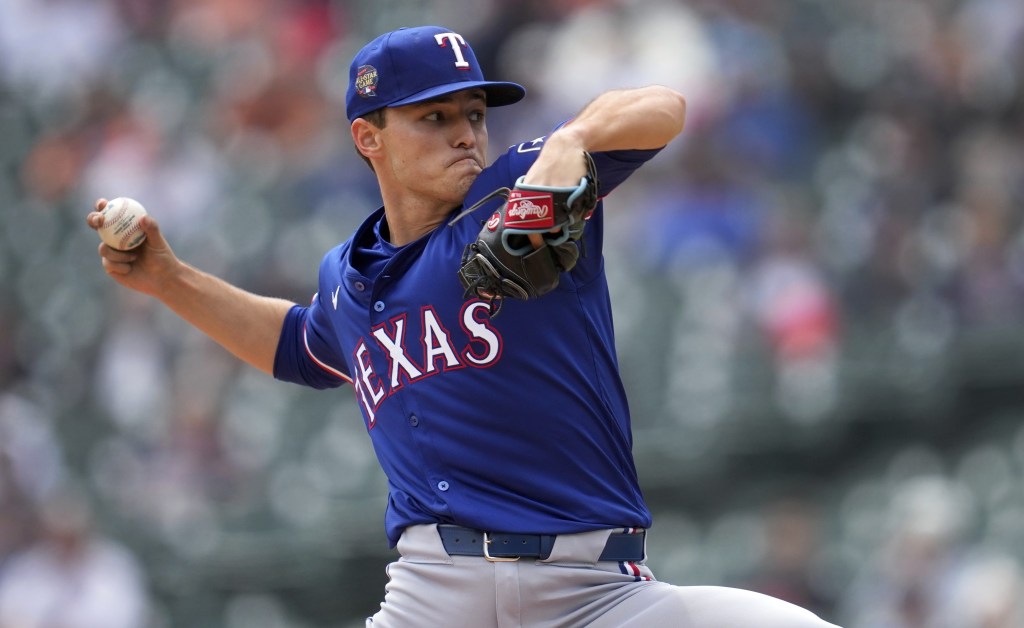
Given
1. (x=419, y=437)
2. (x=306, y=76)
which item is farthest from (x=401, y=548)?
(x=306, y=76)

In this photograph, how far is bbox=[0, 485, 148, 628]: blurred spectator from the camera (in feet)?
25.1

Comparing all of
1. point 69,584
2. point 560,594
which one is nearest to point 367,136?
point 560,594

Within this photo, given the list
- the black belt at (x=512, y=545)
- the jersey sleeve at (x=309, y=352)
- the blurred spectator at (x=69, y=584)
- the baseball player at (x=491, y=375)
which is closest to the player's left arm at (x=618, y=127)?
the baseball player at (x=491, y=375)

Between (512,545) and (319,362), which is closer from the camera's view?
(512,545)

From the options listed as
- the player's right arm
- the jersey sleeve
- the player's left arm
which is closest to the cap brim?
the player's left arm

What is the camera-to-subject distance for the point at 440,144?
342 centimetres

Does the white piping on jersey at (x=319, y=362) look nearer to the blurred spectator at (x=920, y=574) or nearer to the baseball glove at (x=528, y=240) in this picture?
the baseball glove at (x=528, y=240)

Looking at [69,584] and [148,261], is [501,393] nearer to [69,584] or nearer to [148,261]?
[148,261]

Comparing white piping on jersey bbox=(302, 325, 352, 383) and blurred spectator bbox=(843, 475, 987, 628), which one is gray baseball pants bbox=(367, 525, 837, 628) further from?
blurred spectator bbox=(843, 475, 987, 628)

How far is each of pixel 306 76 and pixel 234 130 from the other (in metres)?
0.61

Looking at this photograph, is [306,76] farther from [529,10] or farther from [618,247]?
[618,247]

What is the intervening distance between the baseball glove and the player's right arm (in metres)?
1.12

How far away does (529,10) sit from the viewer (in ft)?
34.0

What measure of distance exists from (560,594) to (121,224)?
4.87 feet
